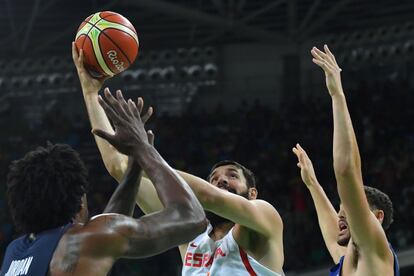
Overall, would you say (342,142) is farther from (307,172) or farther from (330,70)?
(307,172)

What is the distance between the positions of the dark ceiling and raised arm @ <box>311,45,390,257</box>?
12607 millimetres

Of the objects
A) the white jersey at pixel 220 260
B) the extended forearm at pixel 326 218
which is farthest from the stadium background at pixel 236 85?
the white jersey at pixel 220 260

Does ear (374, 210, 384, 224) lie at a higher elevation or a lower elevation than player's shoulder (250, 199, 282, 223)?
lower

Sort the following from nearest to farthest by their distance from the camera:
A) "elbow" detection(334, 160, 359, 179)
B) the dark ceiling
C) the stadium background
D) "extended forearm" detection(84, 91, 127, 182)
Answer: "elbow" detection(334, 160, 359, 179)
"extended forearm" detection(84, 91, 127, 182)
the stadium background
the dark ceiling

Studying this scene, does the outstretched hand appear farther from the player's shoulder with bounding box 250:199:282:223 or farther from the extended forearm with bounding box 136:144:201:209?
the player's shoulder with bounding box 250:199:282:223

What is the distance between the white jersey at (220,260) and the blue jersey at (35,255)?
1.61 metres

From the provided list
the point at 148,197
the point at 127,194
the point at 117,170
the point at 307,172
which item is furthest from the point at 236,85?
the point at 127,194

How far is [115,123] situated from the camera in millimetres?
2734

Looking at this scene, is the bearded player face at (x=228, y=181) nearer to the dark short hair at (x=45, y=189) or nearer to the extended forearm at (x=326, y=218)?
the extended forearm at (x=326, y=218)

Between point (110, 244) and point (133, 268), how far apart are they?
9.87 meters

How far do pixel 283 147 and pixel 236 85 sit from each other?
11.9 feet

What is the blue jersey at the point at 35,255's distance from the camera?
8.46ft

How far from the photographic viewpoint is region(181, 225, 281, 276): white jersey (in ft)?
13.5

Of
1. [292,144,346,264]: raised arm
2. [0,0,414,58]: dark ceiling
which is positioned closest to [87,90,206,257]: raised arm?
[292,144,346,264]: raised arm
